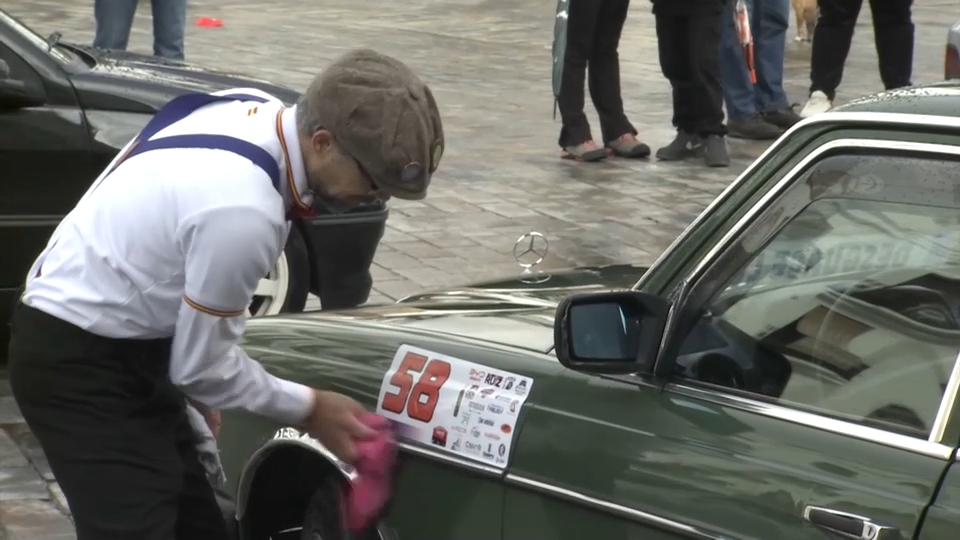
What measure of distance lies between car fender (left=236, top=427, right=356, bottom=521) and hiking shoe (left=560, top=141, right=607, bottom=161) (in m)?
6.71

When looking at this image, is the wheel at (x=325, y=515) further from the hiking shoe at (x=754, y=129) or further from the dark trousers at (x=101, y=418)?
the hiking shoe at (x=754, y=129)

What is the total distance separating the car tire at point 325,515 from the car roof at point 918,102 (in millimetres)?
1337

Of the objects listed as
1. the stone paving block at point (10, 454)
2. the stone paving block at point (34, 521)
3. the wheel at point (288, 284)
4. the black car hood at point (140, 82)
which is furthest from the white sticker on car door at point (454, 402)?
the black car hood at point (140, 82)

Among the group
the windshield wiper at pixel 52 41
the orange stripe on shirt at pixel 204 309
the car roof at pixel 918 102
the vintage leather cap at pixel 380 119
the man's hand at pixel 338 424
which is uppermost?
the car roof at pixel 918 102

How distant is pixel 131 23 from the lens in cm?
1027

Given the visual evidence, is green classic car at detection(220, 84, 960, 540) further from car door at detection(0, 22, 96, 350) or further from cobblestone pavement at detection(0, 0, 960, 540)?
car door at detection(0, 22, 96, 350)

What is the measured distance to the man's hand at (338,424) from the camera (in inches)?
121

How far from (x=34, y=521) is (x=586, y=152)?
5910 mm

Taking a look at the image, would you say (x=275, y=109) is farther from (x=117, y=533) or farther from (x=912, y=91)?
(x=912, y=91)

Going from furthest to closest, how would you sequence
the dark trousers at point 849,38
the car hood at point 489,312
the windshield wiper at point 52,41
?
the dark trousers at point 849,38 < the windshield wiper at point 52,41 < the car hood at point 489,312

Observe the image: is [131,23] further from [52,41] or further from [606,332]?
[606,332]

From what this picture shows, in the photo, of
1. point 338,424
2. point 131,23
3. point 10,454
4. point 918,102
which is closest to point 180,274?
point 338,424

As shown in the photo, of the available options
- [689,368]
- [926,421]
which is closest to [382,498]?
[689,368]

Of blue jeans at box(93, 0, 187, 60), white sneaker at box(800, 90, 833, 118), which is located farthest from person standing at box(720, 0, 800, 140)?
blue jeans at box(93, 0, 187, 60)
